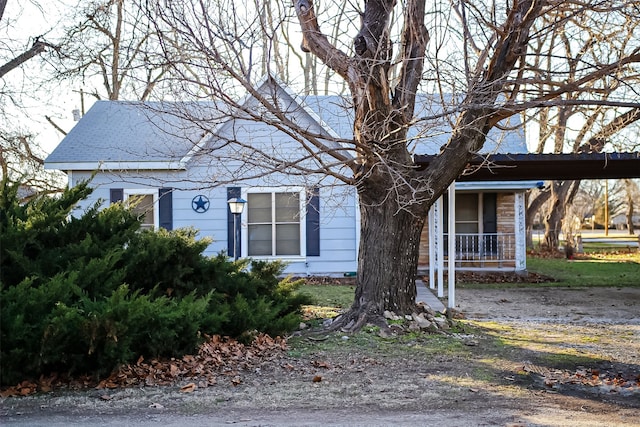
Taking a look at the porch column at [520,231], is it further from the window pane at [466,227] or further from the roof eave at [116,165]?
the roof eave at [116,165]

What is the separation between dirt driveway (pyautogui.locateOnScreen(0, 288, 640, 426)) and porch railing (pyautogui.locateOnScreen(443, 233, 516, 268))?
936 centimetres

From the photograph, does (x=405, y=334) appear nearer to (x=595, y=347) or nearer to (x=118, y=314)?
(x=595, y=347)

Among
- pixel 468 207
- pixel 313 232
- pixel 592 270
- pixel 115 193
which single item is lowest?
pixel 592 270

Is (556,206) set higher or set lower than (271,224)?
higher

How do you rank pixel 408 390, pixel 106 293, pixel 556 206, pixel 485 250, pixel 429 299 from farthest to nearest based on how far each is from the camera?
pixel 556 206 < pixel 485 250 < pixel 429 299 < pixel 106 293 < pixel 408 390

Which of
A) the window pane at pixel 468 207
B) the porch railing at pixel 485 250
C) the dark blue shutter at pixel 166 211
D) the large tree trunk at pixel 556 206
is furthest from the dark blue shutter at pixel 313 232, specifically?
the large tree trunk at pixel 556 206

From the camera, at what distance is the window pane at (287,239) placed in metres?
15.8

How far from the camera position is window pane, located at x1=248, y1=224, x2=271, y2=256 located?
621 inches

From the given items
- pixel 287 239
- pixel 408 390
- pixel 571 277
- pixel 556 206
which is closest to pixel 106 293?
pixel 408 390

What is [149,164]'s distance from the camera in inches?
598

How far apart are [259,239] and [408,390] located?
1004cm

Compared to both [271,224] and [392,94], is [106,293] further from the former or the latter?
[271,224]

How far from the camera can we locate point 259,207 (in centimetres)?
1581

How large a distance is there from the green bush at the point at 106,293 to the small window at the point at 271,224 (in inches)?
238
